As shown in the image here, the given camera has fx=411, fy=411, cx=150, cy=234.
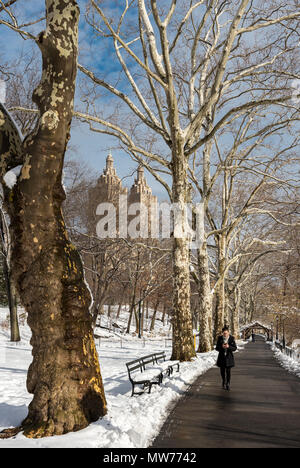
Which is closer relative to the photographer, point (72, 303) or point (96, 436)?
point (96, 436)

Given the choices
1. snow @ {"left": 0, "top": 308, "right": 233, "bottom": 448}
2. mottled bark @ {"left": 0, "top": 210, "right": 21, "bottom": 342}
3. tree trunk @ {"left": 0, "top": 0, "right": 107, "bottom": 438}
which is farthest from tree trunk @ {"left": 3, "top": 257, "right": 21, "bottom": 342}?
tree trunk @ {"left": 0, "top": 0, "right": 107, "bottom": 438}

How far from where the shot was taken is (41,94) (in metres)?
6.04

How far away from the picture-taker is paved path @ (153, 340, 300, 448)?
5438mm

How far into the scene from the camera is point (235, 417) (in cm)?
683

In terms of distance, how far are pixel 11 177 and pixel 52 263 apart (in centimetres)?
138

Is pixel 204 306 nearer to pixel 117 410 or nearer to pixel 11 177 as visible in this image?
pixel 117 410

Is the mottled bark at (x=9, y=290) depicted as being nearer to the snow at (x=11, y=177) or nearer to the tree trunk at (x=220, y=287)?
A: the tree trunk at (x=220, y=287)

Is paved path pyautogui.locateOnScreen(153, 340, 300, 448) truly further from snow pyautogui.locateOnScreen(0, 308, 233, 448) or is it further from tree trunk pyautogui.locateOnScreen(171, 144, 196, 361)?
tree trunk pyautogui.locateOnScreen(171, 144, 196, 361)

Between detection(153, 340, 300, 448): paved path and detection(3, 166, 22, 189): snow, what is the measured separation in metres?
4.06

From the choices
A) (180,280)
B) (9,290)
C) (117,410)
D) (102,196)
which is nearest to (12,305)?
(9,290)

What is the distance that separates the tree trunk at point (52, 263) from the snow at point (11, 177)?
0.22ft
